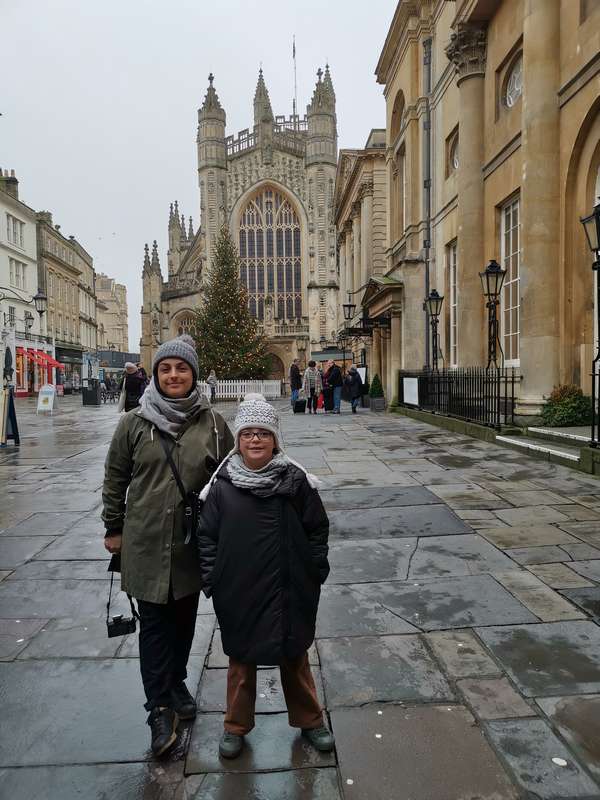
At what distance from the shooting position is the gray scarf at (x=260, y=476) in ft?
7.16

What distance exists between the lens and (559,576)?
A: 389 centimetres

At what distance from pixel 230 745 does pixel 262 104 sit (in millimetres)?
61042

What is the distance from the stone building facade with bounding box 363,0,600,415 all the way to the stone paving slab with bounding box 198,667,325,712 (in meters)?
8.78

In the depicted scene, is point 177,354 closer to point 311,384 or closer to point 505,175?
point 505,175

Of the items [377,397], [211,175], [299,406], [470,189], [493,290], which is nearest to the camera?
[493,290]

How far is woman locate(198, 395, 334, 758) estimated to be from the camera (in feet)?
7.13

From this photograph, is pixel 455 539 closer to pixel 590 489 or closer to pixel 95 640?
pixel 590 489

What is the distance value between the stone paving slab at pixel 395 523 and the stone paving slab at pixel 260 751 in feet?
8.54

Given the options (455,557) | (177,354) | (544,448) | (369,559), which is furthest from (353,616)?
(544,448)

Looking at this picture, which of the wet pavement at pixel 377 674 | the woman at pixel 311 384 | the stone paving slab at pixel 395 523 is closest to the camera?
the wet pavement at pixel 377 674

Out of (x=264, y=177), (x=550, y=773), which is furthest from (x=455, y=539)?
(x=264, y=177)

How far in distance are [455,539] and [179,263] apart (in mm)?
61110

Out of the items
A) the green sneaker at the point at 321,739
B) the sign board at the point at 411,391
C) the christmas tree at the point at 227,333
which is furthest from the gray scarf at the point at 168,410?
the christmas tree at the point at 227,333

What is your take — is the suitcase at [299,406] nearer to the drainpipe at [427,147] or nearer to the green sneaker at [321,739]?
the drainpipe at [427,147]
